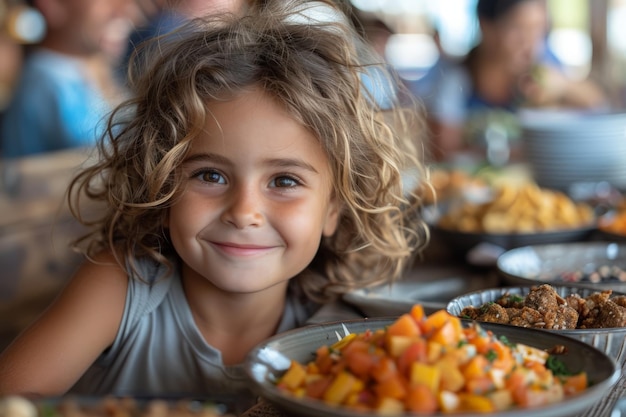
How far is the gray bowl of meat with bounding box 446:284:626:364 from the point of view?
121cm

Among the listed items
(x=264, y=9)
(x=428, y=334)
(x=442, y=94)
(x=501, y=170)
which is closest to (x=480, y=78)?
(x=442, y=94)

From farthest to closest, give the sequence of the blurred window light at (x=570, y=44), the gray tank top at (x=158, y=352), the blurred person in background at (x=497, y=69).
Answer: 1. the blurred window light at (x=570, y=44)
2. the blurred person in background at (x=497, y=69)
3. the gray tank top at (x=158, y=352)

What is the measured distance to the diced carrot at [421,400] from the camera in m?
0.95

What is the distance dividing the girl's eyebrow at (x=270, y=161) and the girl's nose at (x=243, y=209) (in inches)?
2.5

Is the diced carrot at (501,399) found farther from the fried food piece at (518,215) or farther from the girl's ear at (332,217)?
the fried food piece at (518,215)

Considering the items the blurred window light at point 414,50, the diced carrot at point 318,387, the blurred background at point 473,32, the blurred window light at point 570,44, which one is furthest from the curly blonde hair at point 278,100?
the blurred window light at point 414,50

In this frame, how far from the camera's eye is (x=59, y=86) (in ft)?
14.2

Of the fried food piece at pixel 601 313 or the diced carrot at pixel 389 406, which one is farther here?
the fried food piece at pixel 601 313

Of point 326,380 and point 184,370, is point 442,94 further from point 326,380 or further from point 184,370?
point 326,380

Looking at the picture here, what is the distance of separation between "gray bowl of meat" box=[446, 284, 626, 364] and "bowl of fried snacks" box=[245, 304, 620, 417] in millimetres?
82

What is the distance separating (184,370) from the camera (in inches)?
70.3

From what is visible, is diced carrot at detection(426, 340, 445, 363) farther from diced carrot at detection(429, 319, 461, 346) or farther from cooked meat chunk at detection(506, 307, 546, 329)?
cooked meat chunk at detection(506, 307, 546, 329)

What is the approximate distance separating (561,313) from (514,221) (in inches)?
41.2

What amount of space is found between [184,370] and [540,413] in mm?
1032
